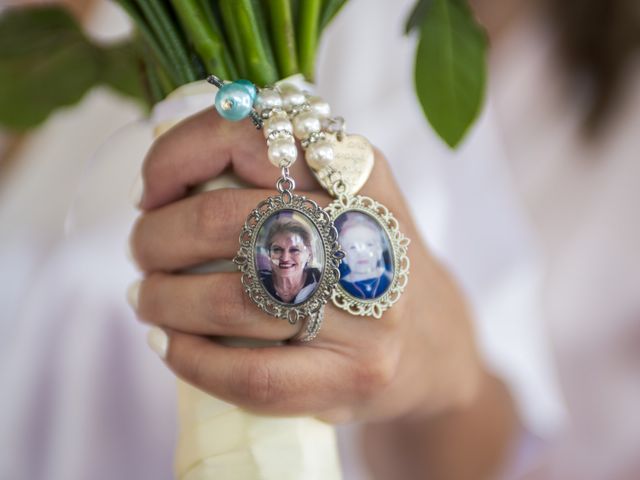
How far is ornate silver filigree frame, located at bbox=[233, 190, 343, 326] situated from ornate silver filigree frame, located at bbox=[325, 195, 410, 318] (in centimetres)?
1

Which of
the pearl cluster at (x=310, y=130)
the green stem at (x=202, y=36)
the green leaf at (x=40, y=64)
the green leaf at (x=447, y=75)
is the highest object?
the green leaf at (x=40, y=64)

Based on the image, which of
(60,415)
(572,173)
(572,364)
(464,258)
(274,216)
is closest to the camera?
(274,216)

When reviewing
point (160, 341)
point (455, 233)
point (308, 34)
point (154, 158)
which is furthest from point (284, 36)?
point (455, 233)

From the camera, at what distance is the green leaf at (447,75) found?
458mm

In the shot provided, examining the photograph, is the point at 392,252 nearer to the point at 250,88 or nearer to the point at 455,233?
the point at 250,88

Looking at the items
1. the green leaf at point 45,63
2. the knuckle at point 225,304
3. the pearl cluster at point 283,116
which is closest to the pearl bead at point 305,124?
the pearl cluster at point 283,116

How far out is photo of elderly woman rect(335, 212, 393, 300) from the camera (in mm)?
410

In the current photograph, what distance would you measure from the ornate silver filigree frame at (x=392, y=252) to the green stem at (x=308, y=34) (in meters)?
0.12

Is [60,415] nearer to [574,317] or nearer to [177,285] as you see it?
[177,285]

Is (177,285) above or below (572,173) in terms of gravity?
below

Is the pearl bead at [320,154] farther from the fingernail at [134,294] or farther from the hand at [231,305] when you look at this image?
the fingernail at [134,294]

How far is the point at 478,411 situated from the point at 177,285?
55cm

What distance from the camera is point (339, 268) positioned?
1.34 ft

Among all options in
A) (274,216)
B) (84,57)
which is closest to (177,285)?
(274,216)
